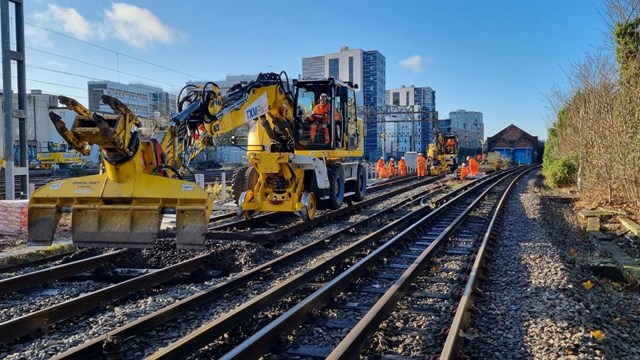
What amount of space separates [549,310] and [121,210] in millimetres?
5618

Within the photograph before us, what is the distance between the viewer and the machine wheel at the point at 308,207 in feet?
39.2

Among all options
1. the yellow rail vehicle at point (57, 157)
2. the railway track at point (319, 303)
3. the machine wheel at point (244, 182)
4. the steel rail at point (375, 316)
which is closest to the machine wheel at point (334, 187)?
the machine wheel at point (244, 182)

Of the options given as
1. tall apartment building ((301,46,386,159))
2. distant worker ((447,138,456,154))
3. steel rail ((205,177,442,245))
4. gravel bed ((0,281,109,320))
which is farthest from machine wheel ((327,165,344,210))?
tall apartment building ((301,46,386,159))

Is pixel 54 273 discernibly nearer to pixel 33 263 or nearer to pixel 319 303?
pixel 33 263

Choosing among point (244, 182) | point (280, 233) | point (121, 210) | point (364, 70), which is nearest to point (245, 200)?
point (244, 182)

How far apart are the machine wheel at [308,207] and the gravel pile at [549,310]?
4.35 m

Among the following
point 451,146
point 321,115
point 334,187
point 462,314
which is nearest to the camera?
point 462,314

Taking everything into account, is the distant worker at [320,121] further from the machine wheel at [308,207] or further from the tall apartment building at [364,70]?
the tall apartment building at [364,70]

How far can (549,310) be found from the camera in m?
Result: 5.72

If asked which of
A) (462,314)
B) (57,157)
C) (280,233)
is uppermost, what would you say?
(57,157)

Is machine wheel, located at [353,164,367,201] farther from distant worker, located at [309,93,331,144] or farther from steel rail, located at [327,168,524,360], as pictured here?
steel rail, located at [327,168,524,360]

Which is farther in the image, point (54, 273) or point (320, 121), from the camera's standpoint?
point (320, 121)

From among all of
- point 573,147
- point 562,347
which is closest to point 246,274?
point 562,347

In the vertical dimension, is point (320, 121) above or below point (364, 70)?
below
